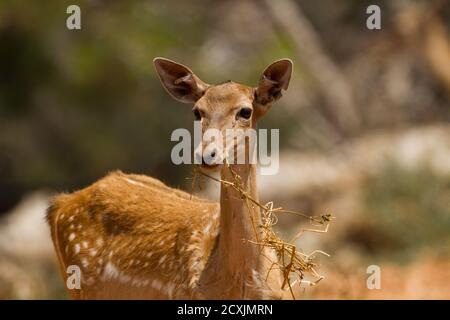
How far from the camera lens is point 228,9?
3350 cm

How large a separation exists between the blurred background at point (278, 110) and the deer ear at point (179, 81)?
27.4ft

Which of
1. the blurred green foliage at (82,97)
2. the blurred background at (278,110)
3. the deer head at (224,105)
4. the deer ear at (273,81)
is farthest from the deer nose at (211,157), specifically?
the blurred green foliage at (82,97)

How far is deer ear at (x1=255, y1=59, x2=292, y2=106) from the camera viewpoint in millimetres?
8617

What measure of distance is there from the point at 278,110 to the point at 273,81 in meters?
17.1

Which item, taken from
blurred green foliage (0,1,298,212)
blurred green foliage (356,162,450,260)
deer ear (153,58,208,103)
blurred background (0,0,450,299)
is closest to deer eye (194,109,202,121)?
deer ear (153,58,208,103)

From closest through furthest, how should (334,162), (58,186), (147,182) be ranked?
(147,182)
(334,162)
(58,186)

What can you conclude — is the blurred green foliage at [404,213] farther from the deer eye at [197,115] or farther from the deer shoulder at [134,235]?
the deer eye at [197,115]

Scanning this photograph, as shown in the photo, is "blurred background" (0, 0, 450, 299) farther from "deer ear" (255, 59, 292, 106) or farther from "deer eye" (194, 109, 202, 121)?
"deer eye" (194, 109, 202, 121)

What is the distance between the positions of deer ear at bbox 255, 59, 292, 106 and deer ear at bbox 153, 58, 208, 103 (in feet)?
1.66

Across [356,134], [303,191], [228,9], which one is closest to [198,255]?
[303,191]

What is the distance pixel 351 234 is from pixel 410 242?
1182 mm

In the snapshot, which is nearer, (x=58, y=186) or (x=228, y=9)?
(x=58, y=186)
